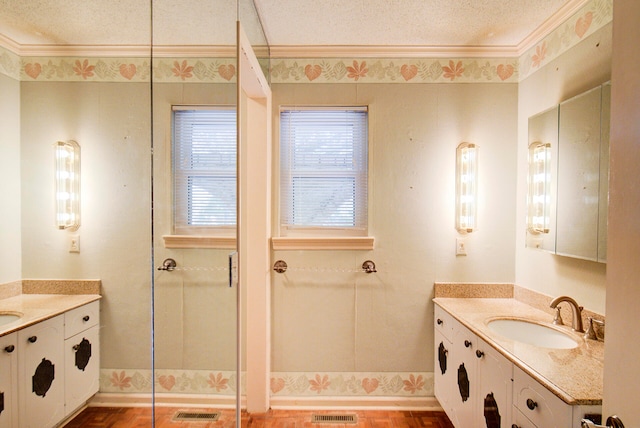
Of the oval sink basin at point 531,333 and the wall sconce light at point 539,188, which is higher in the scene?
the wall sconce light at point 539,188

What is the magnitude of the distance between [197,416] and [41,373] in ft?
2.67

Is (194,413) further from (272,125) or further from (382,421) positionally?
(272,125)

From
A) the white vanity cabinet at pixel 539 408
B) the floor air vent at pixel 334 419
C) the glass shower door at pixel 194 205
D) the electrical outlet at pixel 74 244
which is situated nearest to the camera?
the electrical outlet at pixel 74 244

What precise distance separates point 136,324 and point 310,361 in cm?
182

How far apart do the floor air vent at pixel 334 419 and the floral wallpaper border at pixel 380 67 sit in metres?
2.15

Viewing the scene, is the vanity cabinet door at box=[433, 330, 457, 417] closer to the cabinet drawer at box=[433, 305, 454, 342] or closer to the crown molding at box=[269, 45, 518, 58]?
the cabinet drawer at box=[433, 305, 454, 342]

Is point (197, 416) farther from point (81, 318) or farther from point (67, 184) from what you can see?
point (67, 184)

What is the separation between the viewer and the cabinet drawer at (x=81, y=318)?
0.47m

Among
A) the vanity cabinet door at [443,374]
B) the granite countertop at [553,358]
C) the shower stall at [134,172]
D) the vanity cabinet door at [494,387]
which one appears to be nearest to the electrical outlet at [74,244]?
the shower stall at [134,172]

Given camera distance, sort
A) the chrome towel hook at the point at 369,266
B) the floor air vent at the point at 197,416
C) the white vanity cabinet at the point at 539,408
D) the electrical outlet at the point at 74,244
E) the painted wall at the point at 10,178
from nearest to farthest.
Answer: the painted wall at the point at 10,178 → the electrical outlet at the point at 74,244 → the floor air vent at the point at 197,416 → the white vanity cabinet at the point at 539,408 → the chrome towel hook at the point at 369,266

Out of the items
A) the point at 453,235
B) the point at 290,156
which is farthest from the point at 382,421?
the point at 290,156

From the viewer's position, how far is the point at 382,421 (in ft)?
6.89

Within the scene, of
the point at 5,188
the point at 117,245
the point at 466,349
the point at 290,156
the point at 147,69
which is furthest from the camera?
the point at 290,156

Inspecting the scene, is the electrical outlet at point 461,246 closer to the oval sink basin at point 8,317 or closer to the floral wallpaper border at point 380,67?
the floral wallpaper border at point 380,67
